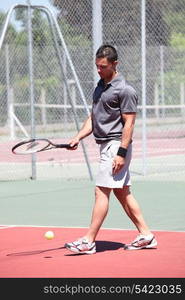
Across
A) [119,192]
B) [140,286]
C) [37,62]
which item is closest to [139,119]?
[37,62]

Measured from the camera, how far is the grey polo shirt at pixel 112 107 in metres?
8.84

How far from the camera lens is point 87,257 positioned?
870cm

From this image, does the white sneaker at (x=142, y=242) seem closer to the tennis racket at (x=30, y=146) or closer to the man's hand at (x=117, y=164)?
the man's hand at (x=117, y=164)

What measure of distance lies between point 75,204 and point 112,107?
4.18 metres

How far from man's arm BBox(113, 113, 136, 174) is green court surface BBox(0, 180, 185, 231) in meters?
1.89

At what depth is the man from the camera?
8.83 m

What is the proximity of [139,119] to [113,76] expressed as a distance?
56.3 feet

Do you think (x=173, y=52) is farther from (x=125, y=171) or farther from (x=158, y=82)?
(x=125, y=171)

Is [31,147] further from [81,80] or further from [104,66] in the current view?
[81,80]

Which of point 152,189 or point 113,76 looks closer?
point 113,76

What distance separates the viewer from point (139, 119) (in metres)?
26.1

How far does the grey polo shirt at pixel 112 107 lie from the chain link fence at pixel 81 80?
6214 mm

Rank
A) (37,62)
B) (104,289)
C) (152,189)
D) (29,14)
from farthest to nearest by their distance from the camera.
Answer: (37,62) < (29,14) < (152,189) < (104,289)

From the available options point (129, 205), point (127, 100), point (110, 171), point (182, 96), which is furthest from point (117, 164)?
point (182, 96)
